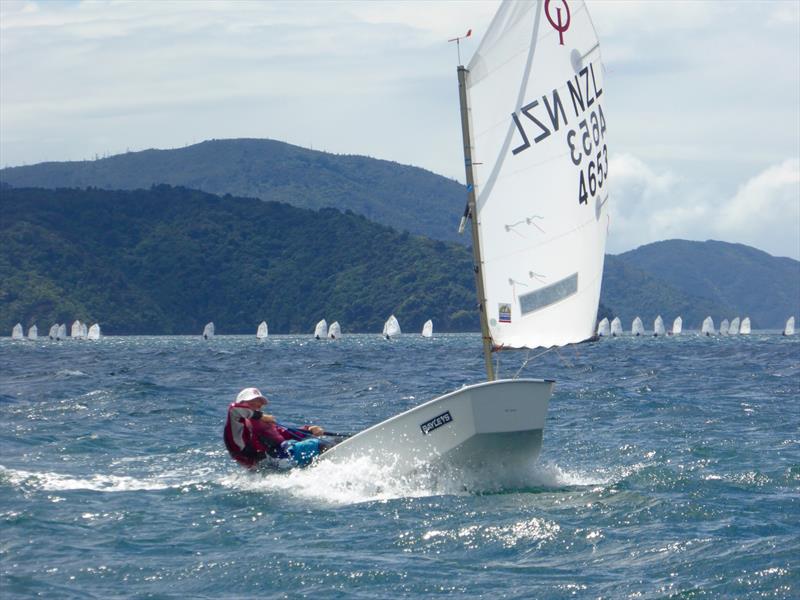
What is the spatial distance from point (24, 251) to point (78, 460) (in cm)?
15916

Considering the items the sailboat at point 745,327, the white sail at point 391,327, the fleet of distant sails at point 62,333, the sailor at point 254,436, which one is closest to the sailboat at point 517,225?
the sailor at point 254,436

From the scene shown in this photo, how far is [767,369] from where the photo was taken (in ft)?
139

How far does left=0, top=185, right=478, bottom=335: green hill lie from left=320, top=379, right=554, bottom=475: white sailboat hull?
146 metres

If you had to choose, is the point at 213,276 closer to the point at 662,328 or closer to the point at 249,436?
the point at 662,328

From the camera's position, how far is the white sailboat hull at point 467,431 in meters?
14.5

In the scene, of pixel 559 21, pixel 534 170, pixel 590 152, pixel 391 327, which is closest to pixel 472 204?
pixel 534 170

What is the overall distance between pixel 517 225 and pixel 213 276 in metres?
176

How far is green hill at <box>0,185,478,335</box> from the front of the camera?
165 meters

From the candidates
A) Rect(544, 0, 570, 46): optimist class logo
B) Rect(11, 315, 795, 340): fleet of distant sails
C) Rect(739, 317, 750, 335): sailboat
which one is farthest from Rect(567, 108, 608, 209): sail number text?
Rect(739, 317, 750, 335): sailboat

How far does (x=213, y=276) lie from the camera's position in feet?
618

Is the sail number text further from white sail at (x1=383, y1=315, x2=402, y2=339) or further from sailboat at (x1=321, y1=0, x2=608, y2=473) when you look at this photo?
white sail at (x1=383, y1=315, x2=402, y2=339)

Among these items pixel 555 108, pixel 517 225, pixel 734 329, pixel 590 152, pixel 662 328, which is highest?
pixel 555 108

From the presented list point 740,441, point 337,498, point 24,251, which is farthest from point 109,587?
point 24,251

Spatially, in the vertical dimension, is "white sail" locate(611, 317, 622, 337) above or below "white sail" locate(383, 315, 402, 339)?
below
